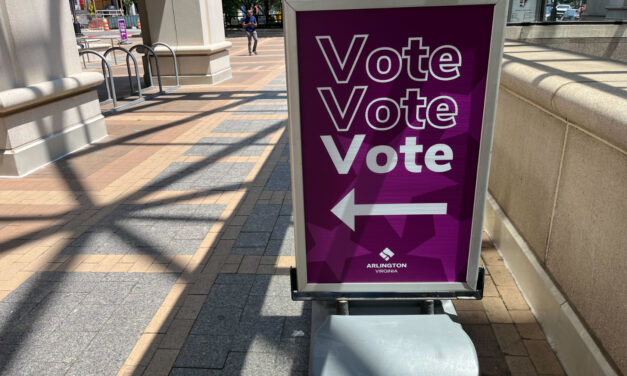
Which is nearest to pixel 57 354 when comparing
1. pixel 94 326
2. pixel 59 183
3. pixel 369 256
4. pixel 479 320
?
pixel 94 326

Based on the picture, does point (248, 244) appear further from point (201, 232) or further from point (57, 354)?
point (57, 354)

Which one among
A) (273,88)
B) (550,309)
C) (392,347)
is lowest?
(273,88)

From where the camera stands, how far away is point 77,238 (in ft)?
15.1

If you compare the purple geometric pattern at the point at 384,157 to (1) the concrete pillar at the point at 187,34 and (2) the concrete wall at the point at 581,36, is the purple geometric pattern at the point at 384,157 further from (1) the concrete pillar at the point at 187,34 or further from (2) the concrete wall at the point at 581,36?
(1) the concrete pillar at the point at 187,34

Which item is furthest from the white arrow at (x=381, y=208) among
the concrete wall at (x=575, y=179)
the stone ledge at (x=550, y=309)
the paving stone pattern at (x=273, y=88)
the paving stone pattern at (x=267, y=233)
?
the paving stone pattern at (x=273, y=88)

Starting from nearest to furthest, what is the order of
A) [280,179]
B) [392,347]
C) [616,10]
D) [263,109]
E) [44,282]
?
[392,347]
[44,282]
[280,179]
[263,109]
[616,10]

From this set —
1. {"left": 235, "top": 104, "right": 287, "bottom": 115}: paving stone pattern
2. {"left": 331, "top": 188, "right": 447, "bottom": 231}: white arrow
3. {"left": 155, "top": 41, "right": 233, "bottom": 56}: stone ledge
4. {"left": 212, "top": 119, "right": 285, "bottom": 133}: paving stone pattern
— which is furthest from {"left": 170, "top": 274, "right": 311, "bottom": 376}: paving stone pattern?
{"left": 155, "top": 41, "right": 233, "bottom": 56}: stone ledge

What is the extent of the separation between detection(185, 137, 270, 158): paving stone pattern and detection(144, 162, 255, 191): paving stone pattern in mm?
475

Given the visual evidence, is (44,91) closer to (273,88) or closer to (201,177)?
(201,177)

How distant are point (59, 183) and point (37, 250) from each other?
1.89 m

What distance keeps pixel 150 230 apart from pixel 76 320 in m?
1.45

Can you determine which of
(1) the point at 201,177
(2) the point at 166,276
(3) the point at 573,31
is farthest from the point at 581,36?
(2) the point at 166,276

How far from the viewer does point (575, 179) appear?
2.78 m

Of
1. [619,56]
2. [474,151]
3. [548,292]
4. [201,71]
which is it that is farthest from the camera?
[201,71]
